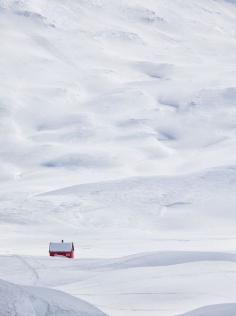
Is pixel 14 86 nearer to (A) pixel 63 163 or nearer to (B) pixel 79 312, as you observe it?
(A) pixel 63 163

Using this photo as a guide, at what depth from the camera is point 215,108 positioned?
5088 centimetres

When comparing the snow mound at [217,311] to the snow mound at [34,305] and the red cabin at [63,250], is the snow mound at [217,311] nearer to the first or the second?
the snow mound at [34,305]

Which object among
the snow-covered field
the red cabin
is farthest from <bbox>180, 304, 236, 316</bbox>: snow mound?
the red cabin

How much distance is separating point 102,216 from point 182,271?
16.2 m

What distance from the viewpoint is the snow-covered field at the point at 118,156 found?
1189 centimetres

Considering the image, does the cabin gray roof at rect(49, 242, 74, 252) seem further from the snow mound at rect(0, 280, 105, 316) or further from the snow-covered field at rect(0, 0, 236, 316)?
the snow mound at rect(0, 280, 105, 316)

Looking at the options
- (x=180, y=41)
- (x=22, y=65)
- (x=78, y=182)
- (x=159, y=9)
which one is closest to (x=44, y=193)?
(x=78, y=182)

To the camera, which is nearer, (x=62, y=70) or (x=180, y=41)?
(x=62, y=70)

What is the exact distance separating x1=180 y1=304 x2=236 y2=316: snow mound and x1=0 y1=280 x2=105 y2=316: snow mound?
1354 mm

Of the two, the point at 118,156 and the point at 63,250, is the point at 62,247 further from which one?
the point at 118,156

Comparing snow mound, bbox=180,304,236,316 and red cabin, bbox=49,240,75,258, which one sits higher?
snow mound, bbox=180,304,236,316

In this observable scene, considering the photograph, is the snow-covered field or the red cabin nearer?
the snow-covered field

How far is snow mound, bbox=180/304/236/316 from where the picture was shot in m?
8.98

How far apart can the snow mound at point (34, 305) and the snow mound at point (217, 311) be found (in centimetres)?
135
